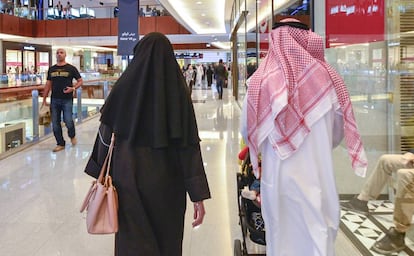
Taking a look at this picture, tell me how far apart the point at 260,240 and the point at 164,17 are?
18.4 m

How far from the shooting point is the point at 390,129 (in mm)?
3756

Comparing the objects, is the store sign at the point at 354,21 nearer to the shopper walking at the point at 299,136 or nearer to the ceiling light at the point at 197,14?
the shopper walking at the point at 299,136

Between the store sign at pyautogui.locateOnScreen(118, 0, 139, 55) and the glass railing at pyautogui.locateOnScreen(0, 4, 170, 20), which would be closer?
the store sign at pyautogui.locateOnScreen(118, 0, 139, 55)

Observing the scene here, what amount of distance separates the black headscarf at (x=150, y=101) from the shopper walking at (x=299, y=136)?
0.32 m

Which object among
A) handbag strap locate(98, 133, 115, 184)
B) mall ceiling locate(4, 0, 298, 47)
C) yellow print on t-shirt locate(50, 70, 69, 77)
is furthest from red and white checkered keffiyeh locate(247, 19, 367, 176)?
Result: mall ceiling locate(4, 0, 298, 47)

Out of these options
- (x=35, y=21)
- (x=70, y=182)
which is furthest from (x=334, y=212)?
(x=35, y=21)

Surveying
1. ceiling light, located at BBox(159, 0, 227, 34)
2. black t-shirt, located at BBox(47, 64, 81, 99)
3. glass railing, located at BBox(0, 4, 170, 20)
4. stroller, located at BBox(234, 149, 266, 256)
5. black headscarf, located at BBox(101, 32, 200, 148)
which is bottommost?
stroller, located at BBox(234, 149, 266, 256)

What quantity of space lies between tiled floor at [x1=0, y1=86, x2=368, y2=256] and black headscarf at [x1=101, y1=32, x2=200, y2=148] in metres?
1.18

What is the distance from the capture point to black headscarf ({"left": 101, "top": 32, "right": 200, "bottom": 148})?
1820 millimetres

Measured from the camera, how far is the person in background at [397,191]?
2.77 metres

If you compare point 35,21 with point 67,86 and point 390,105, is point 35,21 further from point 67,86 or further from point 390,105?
point 390,105

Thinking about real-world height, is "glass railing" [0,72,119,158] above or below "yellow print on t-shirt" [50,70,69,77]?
below

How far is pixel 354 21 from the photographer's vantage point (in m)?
3.37

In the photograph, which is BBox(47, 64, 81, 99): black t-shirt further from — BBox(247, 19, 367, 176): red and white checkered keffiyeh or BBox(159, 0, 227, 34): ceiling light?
BBox(159, 0, 227, 34): ceiling light
